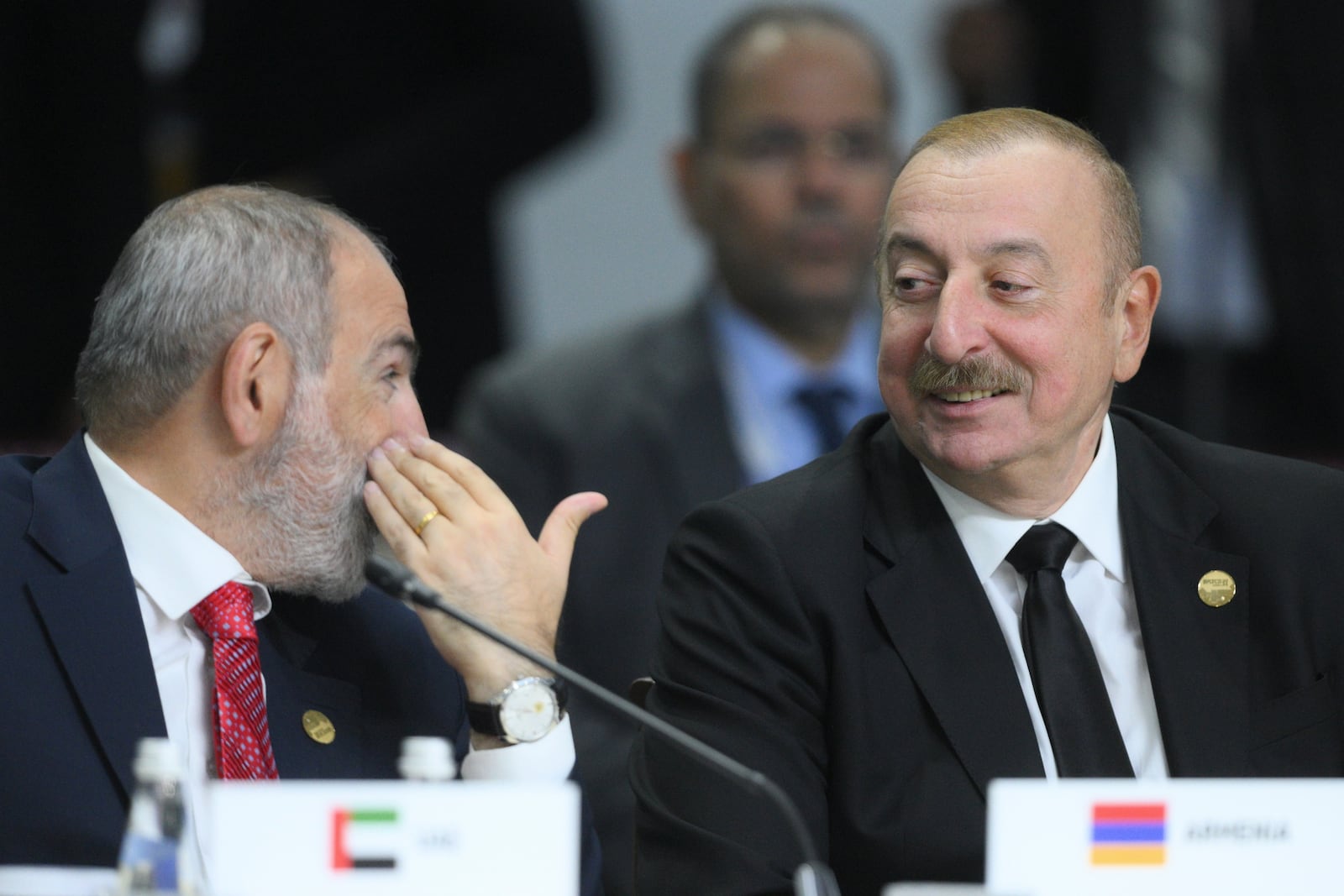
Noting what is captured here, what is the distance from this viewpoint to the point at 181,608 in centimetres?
218

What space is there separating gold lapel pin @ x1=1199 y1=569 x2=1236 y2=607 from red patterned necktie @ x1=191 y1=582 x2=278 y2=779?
1.15m

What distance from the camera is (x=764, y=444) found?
12.8 feet

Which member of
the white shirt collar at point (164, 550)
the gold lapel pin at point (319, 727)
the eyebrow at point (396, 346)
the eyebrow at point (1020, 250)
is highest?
the eyebrow at point (1020, 250)

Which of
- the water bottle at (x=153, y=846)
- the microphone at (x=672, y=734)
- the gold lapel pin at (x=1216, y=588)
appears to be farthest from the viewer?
the gold lapel pin at (x=1216, y=588)

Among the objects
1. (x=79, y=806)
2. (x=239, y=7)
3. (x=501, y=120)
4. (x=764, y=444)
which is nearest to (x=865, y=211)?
(x=764, y=444)

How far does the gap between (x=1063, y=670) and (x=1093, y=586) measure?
17cm

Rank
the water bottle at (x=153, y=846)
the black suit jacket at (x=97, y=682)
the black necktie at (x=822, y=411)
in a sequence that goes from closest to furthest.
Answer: the water bottle at (x=153, y=846)
the black suit jacket at (x=97, y=682)
the black necktie at (x=822, y=411)

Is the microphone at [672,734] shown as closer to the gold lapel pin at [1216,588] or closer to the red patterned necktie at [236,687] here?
the red patterned necktie at [236,687]

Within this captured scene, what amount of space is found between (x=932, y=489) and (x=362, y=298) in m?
0.79

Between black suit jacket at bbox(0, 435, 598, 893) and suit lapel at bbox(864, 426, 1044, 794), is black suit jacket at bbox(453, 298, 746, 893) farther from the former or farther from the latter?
suit lapel at bbox(864, 426, 1044, 794)

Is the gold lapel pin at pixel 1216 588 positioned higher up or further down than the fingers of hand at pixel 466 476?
further down

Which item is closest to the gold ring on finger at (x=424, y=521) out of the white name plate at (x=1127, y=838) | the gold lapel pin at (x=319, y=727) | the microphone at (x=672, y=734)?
the gold lapel pin at (x=319, y=727)

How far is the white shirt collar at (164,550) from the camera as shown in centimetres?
219

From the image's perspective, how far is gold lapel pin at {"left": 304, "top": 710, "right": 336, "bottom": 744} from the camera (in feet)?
7.39
